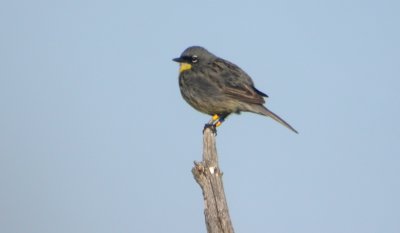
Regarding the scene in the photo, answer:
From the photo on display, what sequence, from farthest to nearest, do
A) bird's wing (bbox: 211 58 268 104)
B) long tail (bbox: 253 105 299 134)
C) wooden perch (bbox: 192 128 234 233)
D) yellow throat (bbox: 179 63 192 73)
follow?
yellow throat (bbox: 179 63 192 73), bird's wing (bbox: 211 58 268 104), long tail (bbox: 253 105 299 134), wooden perch (bbox: 192 128 234 233)

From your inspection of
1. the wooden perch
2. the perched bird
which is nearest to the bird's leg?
the perched bird

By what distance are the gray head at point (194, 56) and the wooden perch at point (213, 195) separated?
5.10 meters

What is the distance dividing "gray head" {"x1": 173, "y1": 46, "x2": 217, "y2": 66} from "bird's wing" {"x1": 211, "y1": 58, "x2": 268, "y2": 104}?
0.24m

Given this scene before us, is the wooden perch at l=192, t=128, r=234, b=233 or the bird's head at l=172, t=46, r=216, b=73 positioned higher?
the bird's head at l=172, t=46, r=216, b=73

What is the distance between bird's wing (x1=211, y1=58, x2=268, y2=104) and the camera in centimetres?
1329

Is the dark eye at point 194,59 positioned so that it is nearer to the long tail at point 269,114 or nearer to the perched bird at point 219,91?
the perched bird at point 219,91

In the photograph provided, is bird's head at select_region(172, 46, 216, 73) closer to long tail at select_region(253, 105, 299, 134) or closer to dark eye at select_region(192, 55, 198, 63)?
dark eye at select_region(192, 55, 198, 63)

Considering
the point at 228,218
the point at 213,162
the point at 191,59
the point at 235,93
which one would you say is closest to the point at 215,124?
the point at 235,93

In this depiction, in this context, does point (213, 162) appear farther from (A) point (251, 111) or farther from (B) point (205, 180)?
(A) point (251, 111)

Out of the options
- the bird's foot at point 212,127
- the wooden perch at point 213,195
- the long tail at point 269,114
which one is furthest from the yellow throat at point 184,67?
the wooden perch at point 213,195

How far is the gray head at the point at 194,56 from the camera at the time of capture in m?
14.3

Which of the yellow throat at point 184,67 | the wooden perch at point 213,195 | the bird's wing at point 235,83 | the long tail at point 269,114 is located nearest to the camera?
the wooden perch at point 213,195

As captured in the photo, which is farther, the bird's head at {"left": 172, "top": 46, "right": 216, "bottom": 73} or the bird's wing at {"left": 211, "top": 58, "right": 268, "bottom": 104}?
the bird's head at {"left": 172, "top": 46, "right": 216, "bottom": 73}

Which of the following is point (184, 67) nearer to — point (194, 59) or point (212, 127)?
point (194, 59)
